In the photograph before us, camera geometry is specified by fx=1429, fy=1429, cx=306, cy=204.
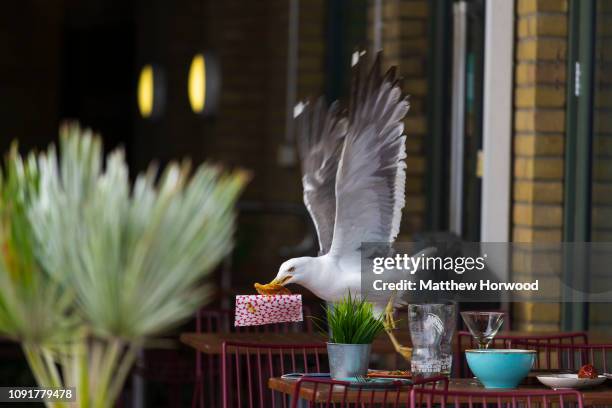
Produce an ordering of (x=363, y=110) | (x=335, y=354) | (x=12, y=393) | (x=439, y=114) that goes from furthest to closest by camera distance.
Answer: (x=439, y=114), (x=12, y=393), (x=363, y=110), (x=335, y=354)

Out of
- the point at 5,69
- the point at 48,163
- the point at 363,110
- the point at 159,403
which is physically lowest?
the point at 159,403

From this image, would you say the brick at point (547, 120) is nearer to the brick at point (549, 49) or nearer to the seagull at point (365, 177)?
the brick at point (549, 49)

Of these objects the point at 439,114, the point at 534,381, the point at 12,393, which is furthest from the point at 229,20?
the point at 534,381

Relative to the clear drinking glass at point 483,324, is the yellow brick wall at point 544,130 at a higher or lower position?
higher

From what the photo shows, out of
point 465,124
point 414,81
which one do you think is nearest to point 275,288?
point 465,124

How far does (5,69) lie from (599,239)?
Answer: 23.3ft

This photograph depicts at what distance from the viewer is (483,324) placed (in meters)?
3.42

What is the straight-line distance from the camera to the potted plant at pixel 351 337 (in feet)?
10.6

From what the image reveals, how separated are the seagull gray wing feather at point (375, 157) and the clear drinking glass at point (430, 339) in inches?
15.0

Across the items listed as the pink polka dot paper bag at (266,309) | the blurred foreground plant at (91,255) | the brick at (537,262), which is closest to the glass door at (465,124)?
the brick at (537,262)

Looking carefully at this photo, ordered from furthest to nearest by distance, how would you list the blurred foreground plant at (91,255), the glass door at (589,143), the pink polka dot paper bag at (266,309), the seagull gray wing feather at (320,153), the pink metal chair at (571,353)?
1. the glass door at (589,143)
2. the pink metal chair at (571,353)
3. the seagull gray wing feather at (320,153)
4. the pink polka dot paper bag at (266,309)
5. the blurred foreground plant at (91,255)

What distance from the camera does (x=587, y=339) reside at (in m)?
4.42

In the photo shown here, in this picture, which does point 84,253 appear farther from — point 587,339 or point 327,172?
point 587,339

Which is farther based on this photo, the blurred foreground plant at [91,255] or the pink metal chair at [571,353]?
the pink metal chair at [571,353]
